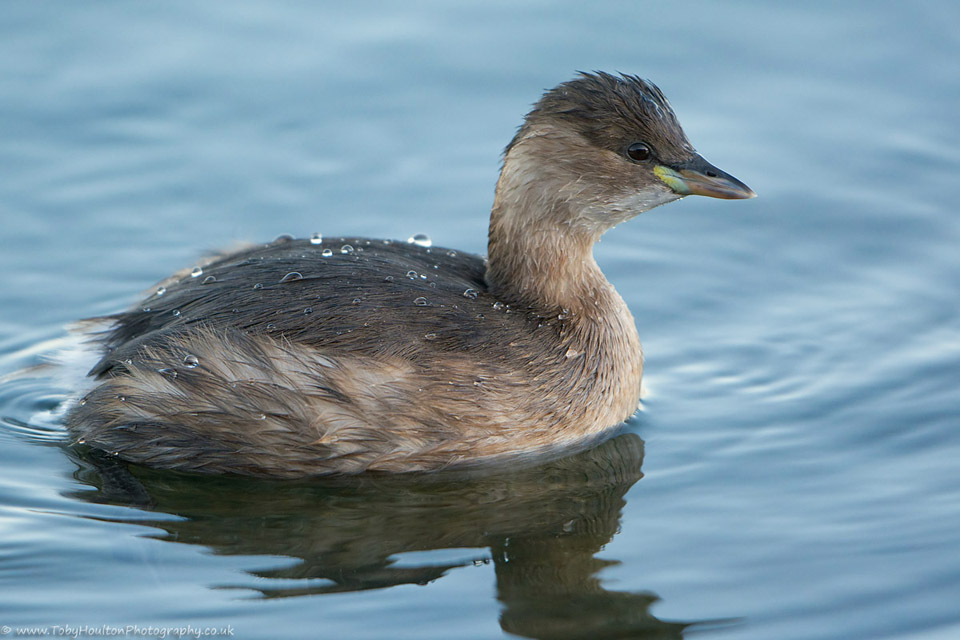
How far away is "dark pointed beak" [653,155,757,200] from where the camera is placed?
6.70m

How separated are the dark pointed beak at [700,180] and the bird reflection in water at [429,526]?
1.31 metres

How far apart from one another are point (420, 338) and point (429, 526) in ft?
2.77

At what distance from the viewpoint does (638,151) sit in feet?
Result: 22.1

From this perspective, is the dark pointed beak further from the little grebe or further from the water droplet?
the water droplet

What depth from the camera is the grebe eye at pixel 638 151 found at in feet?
22.1

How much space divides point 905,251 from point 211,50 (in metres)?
4.94

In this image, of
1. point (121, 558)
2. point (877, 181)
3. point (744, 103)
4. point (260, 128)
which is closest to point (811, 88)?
point (744, 103)

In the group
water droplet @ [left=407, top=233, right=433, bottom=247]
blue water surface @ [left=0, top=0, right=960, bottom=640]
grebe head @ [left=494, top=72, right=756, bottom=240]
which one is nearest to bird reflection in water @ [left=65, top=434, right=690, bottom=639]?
blue water surface @ [left=0, top=0, right=960, bottom=640]

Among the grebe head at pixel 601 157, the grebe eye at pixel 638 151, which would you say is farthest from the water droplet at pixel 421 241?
the grebe eye at pixel 638 151

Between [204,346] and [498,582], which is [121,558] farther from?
[498,582]

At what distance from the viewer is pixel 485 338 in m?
6.45

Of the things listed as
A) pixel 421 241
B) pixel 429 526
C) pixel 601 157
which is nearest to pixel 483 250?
pixel 421 241

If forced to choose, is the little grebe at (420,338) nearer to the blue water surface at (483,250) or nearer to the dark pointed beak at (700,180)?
the dark pointed beak at (700,180)

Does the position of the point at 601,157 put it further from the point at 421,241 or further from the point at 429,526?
the point at 429,526
